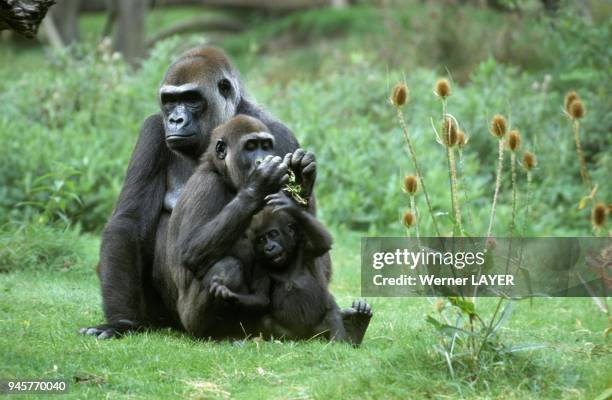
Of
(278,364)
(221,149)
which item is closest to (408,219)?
(278,364)

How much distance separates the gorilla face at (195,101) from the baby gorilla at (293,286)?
838mm

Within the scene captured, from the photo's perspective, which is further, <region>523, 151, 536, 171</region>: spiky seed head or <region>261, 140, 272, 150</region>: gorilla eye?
<region>261, 140, 272, 150</region>: gorilla eye

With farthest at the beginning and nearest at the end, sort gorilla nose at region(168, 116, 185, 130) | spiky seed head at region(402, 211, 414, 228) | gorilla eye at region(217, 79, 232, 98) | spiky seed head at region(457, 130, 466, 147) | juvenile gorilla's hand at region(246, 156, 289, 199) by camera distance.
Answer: gorilla eye at region(217, 79, 232, 98) → gorilla nose at region(168, 116, 185, 130) → juvenile gorilla's hand at region(246, 156, 289, 199) → spiky seed head at region(402, 211, 414, 228) → spiky seed head at region(457, 130, 466, 147)

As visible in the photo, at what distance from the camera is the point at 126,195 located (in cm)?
612

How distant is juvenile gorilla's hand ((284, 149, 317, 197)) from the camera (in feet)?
17.7

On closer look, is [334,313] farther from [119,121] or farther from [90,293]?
[119,121]

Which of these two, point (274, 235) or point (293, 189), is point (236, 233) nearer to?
point (274, 235)

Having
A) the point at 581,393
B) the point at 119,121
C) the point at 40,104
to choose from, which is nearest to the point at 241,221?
the point at 581,393

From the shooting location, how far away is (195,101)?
602 cm

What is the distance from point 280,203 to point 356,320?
0.83m

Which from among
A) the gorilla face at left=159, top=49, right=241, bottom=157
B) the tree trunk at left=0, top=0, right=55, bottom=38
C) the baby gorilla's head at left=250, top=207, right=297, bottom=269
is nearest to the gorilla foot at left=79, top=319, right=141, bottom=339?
the baby gorilla's head at left=250, top=207, right=297, bottom=269

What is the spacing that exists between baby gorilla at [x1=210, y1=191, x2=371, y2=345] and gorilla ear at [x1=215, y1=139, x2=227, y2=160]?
41 cm

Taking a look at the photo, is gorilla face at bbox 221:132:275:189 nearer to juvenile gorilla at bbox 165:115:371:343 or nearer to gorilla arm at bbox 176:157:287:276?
juvenile gorilla at bbox 165:115:371:343

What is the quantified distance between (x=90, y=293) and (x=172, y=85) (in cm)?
190
